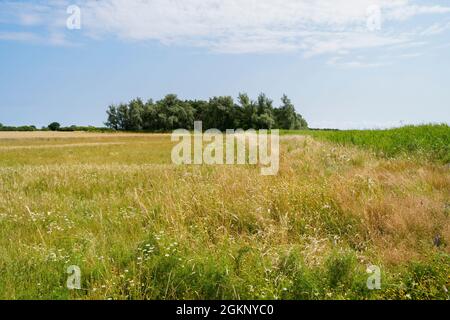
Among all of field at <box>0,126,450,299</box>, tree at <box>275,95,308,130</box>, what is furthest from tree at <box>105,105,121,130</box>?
field at <box>0,126,450,299</box>

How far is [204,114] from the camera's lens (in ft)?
303

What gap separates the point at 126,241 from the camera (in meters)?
4.94

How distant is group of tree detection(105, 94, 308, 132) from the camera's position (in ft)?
243

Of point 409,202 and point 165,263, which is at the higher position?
point 409,202

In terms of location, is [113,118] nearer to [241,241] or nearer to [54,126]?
[54,126]

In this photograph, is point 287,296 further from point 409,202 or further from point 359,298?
point 409,202

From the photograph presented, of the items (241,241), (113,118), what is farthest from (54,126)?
(241,241)

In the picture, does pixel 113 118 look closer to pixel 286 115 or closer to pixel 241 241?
pixel 286 115

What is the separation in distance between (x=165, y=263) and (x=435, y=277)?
2909 millimetres

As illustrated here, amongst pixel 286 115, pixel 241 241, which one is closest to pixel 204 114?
pixel 286 115

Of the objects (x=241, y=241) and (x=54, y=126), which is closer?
(x=241, y=241)

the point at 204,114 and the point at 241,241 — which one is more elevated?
the point at 204,114

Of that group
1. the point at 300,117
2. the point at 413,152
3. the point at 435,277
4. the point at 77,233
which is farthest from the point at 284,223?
the point at 300,117

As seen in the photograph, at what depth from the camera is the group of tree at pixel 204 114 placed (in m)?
74.2
